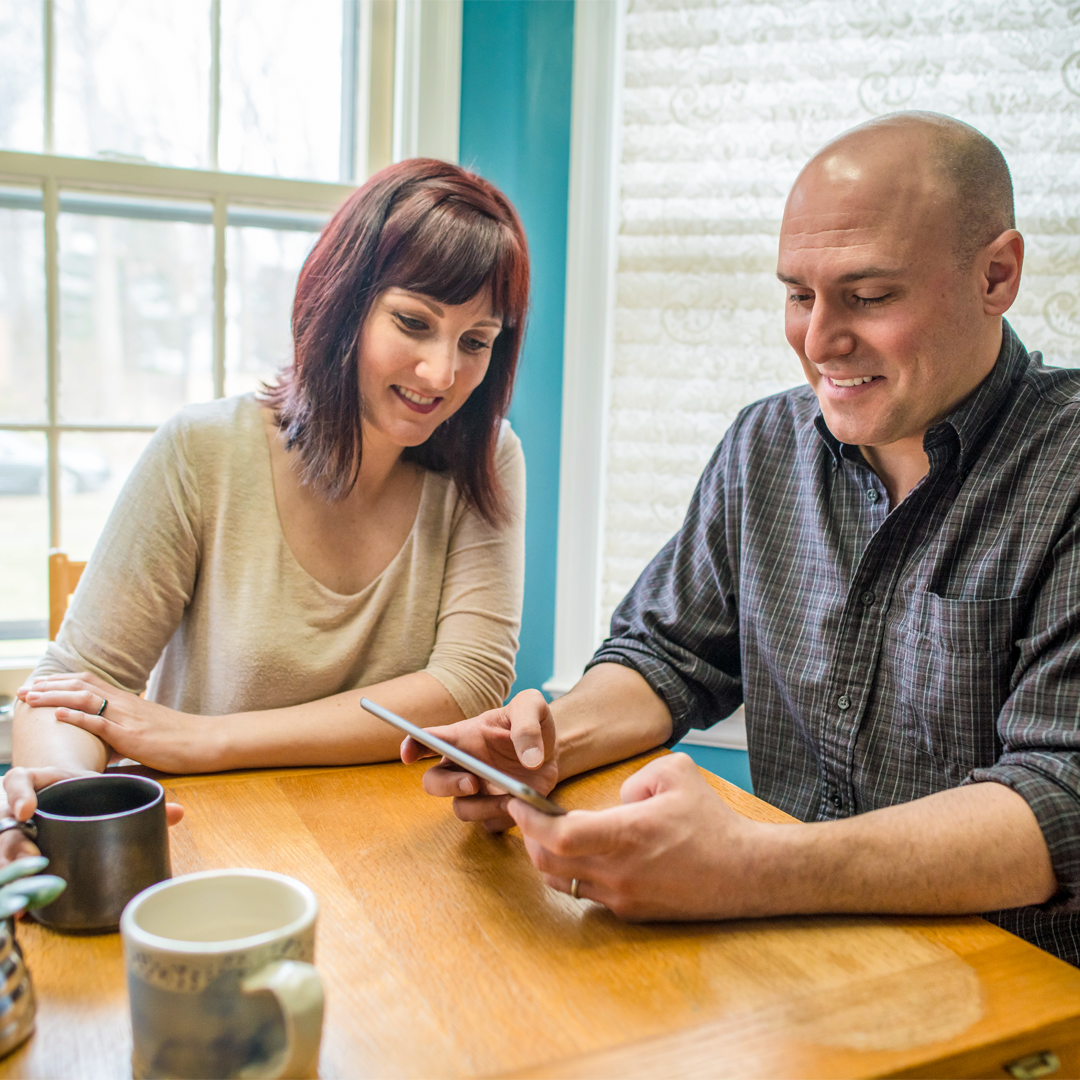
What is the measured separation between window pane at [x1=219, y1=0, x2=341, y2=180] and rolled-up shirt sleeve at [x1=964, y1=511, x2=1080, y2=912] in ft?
5.81

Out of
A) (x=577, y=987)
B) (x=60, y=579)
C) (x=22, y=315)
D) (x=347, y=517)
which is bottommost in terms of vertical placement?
(x=577, y=987)

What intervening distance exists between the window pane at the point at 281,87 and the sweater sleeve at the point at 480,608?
998 millimetres

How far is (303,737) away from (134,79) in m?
1.55

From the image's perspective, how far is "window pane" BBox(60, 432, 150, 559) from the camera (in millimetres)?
2014

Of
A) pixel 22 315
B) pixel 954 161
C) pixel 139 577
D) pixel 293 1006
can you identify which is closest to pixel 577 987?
pixel 293 1006

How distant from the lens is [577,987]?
2.31 feet

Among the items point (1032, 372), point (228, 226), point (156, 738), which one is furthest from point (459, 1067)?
point (228, 226)

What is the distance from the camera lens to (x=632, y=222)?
226 centimetres

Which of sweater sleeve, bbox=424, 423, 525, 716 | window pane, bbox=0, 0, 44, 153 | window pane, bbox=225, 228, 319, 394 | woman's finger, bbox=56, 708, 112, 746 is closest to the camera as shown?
woman's finger, bbox=56, 708, 112, 746

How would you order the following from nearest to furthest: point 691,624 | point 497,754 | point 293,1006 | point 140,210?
point 293,1006
point 497,754
point 691,624
point 140,210

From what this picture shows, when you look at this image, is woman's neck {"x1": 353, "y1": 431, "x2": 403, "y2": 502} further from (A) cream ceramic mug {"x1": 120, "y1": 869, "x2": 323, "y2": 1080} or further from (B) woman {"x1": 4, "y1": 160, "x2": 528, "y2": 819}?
(A) cream ceramic mug {"x1": 120, "y1": 869, "x2": 323, "y2": 1080}

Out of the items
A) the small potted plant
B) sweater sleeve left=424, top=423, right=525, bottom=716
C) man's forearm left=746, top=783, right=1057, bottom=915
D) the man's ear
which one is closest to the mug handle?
the small potted plant

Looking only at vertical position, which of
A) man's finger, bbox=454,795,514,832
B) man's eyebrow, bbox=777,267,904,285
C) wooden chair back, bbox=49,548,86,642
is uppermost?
man's eyebrow, bbox=777,267,904,285

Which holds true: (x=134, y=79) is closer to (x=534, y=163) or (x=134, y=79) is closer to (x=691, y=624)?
(x=534, y=163)
